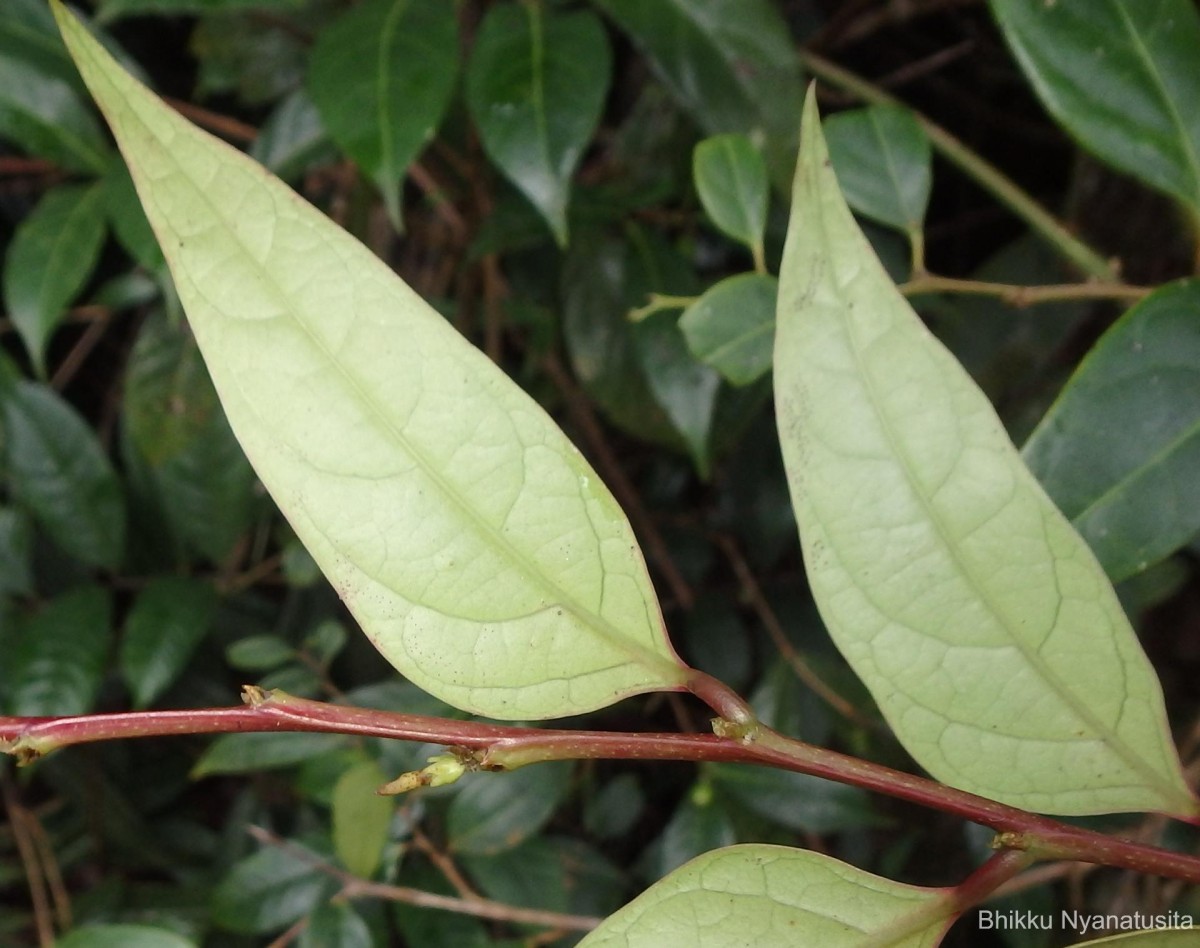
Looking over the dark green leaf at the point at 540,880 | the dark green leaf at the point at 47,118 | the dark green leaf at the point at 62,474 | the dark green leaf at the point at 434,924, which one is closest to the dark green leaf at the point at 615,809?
the dark green leaf at the point at 540,880

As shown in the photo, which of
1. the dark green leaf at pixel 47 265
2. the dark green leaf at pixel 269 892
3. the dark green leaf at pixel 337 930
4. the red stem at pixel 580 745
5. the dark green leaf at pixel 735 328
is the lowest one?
the dark green leaf at pixel 269 892

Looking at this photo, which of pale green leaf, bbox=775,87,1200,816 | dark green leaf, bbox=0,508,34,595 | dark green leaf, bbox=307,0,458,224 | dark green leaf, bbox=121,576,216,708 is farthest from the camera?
dark green leaf, bbox=0,508,34,595

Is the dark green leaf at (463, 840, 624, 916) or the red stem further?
the dark green leaf at (463, 840, 624, 916)

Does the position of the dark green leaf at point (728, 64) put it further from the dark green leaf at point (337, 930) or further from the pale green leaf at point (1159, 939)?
the dark green leaf at point (337, 930)

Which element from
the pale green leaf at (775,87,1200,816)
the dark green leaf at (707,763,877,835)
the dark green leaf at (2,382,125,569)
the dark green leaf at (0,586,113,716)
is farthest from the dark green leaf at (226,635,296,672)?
the pale green leaf at (775,87,1200,816)

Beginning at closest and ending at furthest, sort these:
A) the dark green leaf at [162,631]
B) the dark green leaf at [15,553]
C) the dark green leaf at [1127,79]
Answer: the dark green leaf at [1127,79], the dark green leaf at [162,631], the dark green leaf at [15,553]

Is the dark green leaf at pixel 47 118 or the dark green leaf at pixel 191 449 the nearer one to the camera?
the dark green leaf at pixel 47 118

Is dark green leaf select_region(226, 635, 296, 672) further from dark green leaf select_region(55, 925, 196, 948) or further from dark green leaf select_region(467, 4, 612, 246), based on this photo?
dark green leaf select_region(467, 4, 612, 246)
